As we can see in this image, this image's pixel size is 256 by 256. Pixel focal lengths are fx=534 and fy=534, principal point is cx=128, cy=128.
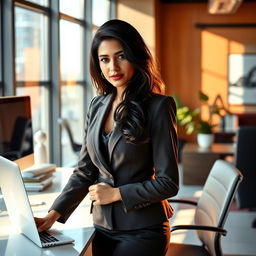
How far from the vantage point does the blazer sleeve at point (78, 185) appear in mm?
1890

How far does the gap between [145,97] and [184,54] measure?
25.6 feet

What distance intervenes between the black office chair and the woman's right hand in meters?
3.19

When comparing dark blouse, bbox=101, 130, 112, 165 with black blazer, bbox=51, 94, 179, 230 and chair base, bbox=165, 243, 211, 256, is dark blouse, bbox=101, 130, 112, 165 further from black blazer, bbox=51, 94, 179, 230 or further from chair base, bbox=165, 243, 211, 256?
chair base, bbox=165, 243, 211, 256

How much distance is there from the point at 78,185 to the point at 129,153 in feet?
0.92

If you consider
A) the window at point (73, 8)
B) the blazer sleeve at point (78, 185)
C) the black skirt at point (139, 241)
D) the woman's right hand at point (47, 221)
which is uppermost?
the window at point (73, 8)

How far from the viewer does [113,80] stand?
1779 mm

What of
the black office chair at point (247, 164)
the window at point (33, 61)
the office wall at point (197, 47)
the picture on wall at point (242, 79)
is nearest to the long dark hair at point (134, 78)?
the window at point (33, 61)

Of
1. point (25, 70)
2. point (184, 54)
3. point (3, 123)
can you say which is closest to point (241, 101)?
point (184, 54)

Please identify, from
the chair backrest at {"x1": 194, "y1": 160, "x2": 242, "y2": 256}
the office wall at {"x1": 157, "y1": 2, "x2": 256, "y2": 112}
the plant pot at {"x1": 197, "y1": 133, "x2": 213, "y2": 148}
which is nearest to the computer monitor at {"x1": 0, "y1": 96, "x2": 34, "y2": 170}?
the chair backrest at {"x1": 194, "y1": 160, "x2": 242, "y2": 256}

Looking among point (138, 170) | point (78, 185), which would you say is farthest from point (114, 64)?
point (78, 185)

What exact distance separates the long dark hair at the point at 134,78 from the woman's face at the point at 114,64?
Answer: 2 cm

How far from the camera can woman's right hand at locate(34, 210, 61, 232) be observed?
1.83 meters

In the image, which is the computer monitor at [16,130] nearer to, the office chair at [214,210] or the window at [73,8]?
the office chair at [214,210]

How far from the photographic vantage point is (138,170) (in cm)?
177
